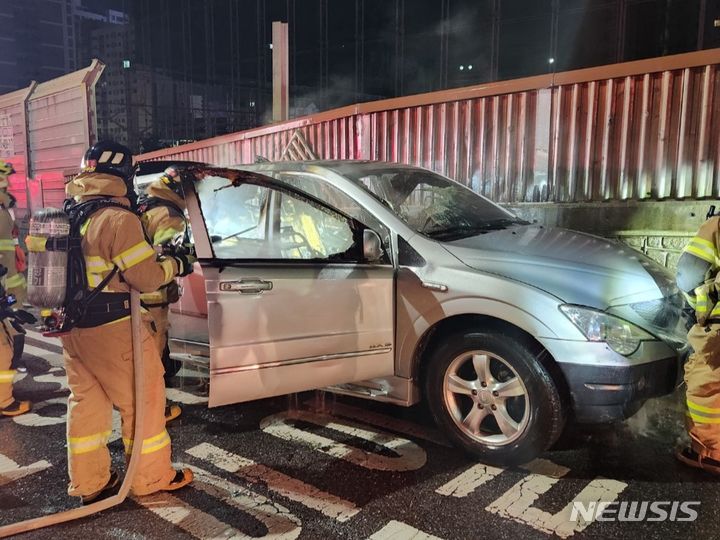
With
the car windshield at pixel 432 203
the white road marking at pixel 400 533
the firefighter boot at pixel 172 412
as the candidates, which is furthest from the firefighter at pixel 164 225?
the white road marking at pixel 400 533

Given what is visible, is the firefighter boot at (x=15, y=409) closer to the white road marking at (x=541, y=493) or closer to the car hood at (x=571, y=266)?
the car hood at (x=571, y=266)

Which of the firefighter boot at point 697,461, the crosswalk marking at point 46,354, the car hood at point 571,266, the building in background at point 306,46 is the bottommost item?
the crosswalk marking at point 46,354

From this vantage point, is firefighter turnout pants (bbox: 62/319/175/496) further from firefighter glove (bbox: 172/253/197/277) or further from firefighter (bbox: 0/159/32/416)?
firefighter (bbox: 0/159/32/416)

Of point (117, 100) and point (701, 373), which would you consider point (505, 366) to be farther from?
point (117, 100)

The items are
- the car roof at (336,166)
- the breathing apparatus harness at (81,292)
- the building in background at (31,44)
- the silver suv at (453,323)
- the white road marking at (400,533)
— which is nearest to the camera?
the white road marking at (400,533)

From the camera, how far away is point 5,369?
14.0ft

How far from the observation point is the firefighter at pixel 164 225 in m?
3.64

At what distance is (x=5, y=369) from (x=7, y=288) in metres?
0.89

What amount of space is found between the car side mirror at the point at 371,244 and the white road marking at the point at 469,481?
1.31m

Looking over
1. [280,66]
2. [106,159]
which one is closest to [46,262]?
[106,159]

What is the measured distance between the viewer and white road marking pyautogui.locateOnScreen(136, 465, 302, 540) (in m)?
2.70

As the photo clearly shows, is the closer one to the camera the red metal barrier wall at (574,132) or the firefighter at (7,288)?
the firefighter at (7,288)

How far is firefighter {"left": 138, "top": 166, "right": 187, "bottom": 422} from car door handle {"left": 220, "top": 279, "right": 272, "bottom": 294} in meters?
0.70

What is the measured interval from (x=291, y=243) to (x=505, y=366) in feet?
6.09
